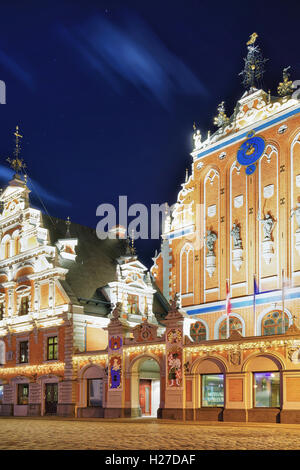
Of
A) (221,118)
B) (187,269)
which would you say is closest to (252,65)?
(221,118)

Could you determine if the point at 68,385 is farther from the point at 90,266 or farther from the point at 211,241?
the point at 211,241

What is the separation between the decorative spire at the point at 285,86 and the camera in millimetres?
33031

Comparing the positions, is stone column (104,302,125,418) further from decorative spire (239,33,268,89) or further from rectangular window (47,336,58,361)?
decorative spire (239,33,268,89)

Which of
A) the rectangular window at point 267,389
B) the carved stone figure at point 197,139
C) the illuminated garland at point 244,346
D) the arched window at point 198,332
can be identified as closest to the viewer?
the illuminated garland at point 244,346

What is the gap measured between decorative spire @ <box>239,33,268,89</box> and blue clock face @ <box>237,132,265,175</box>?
11.4 ft

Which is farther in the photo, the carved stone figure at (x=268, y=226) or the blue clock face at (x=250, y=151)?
the blue clock face at (x=250, y=151)

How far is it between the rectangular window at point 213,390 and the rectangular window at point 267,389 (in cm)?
177

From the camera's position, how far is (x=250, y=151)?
111ft

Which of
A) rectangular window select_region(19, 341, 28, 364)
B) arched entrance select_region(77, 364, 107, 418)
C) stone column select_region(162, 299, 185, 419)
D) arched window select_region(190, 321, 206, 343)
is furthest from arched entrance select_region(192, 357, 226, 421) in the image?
rectangular window select_region(19, 341, 28, 364)

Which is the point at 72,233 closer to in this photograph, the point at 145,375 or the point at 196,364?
the point at 145,375

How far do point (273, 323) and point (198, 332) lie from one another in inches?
210

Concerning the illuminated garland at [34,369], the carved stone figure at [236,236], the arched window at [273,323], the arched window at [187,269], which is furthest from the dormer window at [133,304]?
the arched window at [273,323]

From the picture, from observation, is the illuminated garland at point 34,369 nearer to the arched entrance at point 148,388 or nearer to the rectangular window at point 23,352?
the rectangular window at point 23,352
